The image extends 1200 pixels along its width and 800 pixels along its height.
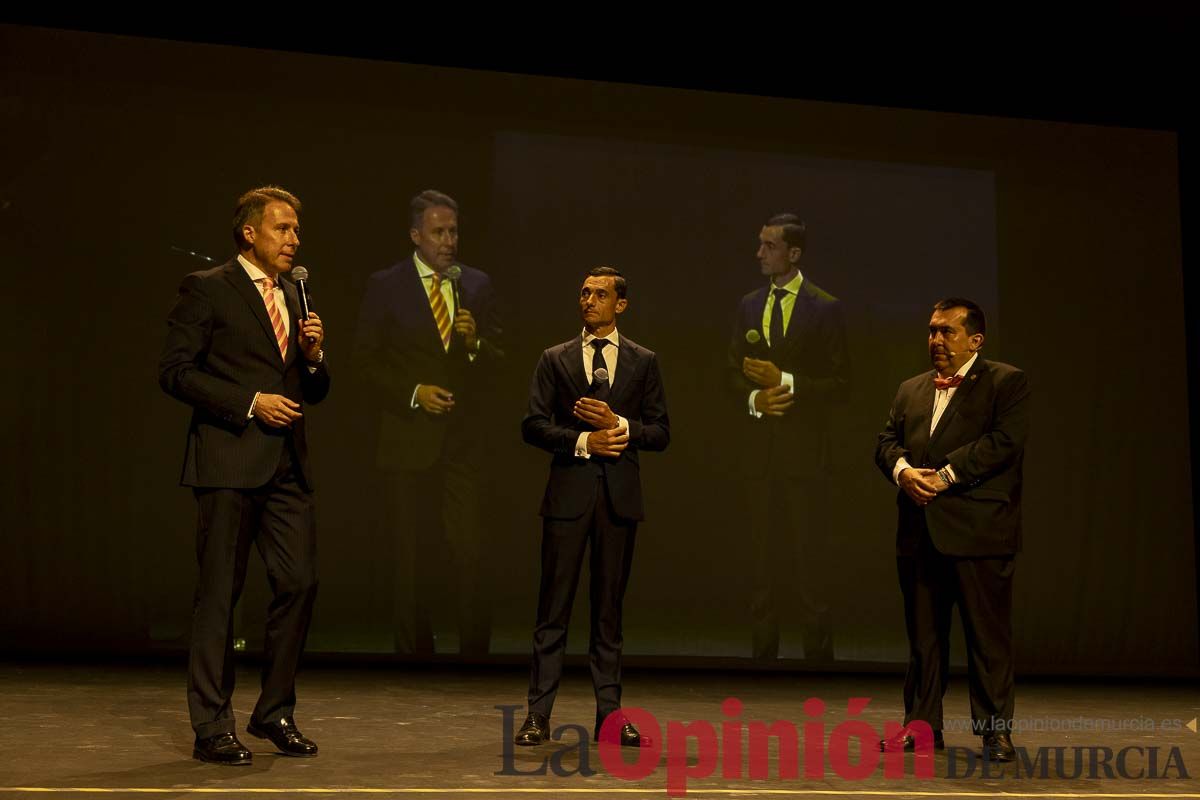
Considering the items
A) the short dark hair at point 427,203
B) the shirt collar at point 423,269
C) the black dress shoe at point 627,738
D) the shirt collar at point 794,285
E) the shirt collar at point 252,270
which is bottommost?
the black dress shoe at point 627,738

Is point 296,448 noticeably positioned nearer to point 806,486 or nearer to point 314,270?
point 314,270

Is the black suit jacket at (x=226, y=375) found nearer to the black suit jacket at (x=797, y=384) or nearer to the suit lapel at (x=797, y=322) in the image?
the black suit jacket at (x=797, y=384)

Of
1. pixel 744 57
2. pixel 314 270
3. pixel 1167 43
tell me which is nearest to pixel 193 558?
pixel 314 270

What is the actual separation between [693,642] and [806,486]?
0.94 metres

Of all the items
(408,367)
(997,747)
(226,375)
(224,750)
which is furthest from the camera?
(408,367)

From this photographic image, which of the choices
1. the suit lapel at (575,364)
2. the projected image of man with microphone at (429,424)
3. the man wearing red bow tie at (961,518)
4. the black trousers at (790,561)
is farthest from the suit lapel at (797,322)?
the suit lapel at (575,364)

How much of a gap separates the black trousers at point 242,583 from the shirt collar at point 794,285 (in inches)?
134

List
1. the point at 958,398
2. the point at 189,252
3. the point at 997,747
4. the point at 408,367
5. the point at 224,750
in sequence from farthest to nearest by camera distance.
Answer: the point at 408,367
the point at 189,252
the point at 958,398
the point at 997,747
the point at 224,750

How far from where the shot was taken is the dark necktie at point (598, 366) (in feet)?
11.6

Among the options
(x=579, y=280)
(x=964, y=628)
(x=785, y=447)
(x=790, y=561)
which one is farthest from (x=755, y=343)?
(x=964, y=628)

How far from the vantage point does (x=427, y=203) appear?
5773 mm

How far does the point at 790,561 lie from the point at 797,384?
34.3 inches

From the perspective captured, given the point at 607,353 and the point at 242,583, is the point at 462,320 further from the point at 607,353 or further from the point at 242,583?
the point at 242,583

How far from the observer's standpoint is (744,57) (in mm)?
6281
